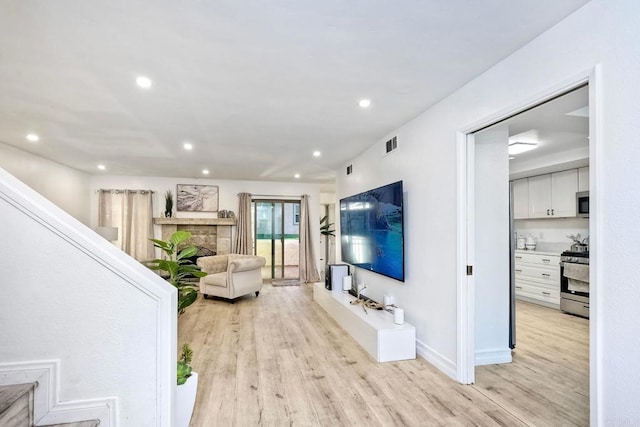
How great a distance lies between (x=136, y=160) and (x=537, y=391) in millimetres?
6068

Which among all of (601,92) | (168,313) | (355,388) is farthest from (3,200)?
(601,92)

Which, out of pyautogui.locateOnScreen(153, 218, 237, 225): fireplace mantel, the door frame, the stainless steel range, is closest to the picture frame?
pyautogui.locateOnScreen(153, 218, 237, 225): fireplace mantel

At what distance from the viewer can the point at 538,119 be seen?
3.24 metres

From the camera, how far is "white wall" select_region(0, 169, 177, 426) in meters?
1.39

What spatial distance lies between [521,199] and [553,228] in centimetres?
70

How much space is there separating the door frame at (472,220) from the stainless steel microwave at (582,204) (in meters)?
3.40

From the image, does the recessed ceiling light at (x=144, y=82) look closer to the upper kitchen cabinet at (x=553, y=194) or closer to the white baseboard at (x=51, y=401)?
the white baseboard at (x=51, y=401)

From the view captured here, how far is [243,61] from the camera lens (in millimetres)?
2230

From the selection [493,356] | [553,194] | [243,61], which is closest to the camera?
[243,61]

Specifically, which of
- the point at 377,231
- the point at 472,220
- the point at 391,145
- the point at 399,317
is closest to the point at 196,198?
the point at 377,231

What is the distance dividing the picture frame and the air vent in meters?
4.83

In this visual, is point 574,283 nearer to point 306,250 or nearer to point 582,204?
point 582,204

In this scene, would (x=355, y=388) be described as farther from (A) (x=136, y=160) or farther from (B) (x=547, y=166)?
(A) (x=136, y=160)

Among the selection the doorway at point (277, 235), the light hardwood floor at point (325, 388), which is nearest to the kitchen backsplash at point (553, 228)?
the light hardwood floor at point (325, 388)
